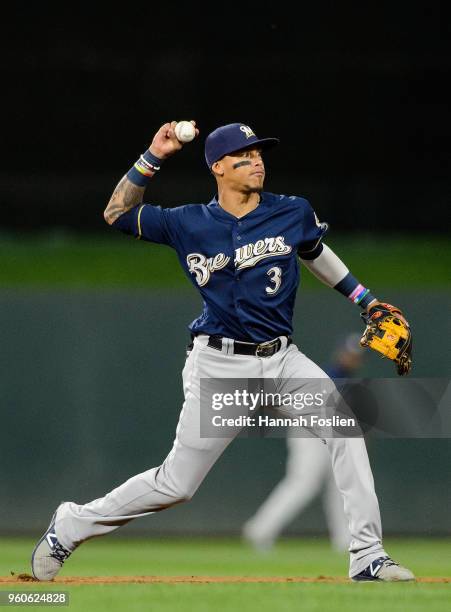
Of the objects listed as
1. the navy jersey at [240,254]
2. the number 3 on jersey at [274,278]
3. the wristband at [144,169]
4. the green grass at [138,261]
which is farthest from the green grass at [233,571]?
the green grass at [138,261]

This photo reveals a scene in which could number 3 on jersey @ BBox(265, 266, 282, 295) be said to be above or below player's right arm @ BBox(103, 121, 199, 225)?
below

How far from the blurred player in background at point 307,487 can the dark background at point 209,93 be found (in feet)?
12.4

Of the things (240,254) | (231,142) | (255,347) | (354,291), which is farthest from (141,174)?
(354,291)

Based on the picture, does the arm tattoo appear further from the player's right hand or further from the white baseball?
the white baseball

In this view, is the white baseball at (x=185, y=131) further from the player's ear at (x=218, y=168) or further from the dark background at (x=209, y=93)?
the dark background at (x=209, y=93)

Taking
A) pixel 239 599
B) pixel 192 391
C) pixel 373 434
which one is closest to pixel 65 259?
pixel 373 434

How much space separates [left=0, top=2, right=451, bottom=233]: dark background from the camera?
1369 centimetres

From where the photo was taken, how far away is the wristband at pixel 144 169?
20.0 feet

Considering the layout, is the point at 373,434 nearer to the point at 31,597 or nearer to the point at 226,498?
the point at 226,498

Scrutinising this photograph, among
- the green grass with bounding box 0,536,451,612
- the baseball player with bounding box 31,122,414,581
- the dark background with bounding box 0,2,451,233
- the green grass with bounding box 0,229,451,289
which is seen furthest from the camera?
the dark background with bounding box 0,2,451,233

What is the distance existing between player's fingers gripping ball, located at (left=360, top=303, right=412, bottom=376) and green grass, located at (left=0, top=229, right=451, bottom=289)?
554cm

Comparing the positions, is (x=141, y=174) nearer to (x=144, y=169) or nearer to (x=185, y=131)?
(x=144, y=169)

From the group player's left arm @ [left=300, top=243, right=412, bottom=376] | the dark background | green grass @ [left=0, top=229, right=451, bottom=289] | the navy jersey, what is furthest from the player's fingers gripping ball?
the dark background

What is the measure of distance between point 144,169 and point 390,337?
1348mm
